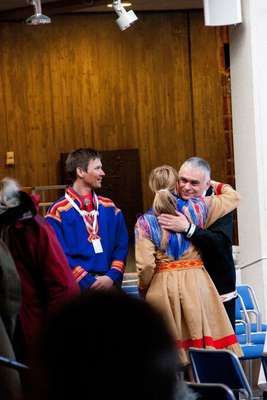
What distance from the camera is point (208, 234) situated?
18.6 feet

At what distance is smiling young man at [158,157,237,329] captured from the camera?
5.64 m

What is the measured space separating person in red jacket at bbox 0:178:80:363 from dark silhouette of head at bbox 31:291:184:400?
131 inches

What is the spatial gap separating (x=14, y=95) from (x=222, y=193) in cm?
616

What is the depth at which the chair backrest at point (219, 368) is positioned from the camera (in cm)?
463

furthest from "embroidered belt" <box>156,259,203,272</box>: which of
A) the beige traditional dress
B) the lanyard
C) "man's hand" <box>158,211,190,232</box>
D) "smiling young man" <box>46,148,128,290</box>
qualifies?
the lanyard

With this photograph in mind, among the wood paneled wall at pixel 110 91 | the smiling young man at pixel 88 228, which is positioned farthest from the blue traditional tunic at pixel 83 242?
the wood paneled wall at pixel 110 91

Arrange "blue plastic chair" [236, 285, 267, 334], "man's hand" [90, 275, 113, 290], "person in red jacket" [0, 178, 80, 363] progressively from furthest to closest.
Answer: "blue plastic chair" [236, 285, 267, 334]
"man's hand" [90, 275, 113, 290]
"person in red jacket" [0, 178, 80, 363]

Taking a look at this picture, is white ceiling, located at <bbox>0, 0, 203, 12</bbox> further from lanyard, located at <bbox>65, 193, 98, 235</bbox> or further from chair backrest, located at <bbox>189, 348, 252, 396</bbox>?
chair backrest, located at <bbox>189, 348, 252, 396</bbox>

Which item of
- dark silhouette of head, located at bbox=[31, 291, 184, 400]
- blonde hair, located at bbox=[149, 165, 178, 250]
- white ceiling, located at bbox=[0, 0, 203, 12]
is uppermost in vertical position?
white ceiling, located at bbox=[0, 0, 203, 12]

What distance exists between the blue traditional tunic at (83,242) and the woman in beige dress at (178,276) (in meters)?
0.49

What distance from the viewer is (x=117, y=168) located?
12.1m

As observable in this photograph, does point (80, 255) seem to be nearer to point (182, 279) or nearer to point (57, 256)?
point (182, 279)

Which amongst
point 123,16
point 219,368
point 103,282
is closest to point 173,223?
point 103,282

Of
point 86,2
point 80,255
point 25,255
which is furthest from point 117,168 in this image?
point 25,255
